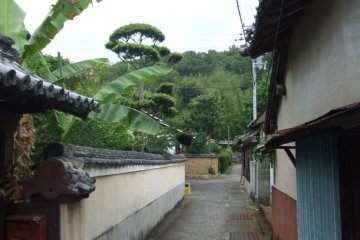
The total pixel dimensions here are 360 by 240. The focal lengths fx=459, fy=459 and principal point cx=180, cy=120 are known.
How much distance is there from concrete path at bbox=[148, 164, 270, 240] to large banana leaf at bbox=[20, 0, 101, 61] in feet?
25.5

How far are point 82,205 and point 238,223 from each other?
10054mm

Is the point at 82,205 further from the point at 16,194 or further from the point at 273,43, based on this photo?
the point at 273,43

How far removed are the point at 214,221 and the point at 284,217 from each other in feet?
22.1

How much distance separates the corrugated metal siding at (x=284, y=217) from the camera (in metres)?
8.90

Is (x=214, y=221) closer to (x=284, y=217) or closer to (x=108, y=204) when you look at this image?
(x=284, y=217)

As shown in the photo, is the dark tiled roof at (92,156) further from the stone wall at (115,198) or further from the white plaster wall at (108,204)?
the white plaster wall at (108,204)

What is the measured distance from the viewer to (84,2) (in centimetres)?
676

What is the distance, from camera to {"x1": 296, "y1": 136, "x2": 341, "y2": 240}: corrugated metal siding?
5137mm

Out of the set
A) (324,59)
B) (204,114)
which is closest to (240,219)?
(324,59)

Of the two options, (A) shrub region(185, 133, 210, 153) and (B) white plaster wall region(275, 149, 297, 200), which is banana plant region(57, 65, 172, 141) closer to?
(B) white plaster wall region(275, 149, 297, 200)

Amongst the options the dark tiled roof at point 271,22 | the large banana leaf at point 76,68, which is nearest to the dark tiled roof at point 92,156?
the large banana leaf at point 76,68

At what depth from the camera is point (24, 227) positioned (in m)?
5.07

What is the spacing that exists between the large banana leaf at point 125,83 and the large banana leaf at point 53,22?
2100 mm

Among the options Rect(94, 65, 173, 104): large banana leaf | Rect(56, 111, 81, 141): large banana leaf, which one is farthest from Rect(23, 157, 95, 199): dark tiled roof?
Rect(94, 65, 173, 104): large banana leaf
